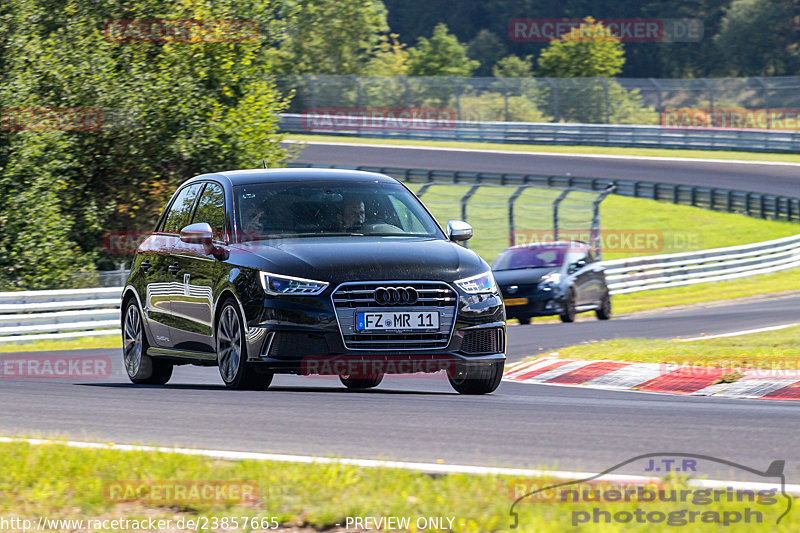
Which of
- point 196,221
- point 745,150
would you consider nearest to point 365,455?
point 196,221

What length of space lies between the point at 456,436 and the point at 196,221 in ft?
13.9

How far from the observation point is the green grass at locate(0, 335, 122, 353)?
18.8 m

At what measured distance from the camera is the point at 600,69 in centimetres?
7019

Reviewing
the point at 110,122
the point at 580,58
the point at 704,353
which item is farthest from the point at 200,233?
the point at 580,58

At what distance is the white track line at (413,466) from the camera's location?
511 cm

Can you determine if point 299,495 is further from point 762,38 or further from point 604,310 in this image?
point 762,38

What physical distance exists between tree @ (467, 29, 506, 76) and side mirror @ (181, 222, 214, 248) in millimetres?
82462

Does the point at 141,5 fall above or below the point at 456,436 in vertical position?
above

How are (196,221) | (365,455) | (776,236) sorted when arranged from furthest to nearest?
(776,236) < (196,221) < (365,455)

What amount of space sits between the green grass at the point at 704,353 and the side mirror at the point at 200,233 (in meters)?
5.28

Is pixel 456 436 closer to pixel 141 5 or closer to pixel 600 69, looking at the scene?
pixel 141 5

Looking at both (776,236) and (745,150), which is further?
(745,150)

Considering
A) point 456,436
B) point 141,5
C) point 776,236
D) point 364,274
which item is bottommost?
point 776,236

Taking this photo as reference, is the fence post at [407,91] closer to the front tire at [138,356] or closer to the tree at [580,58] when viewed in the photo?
the tree at [580,58]
